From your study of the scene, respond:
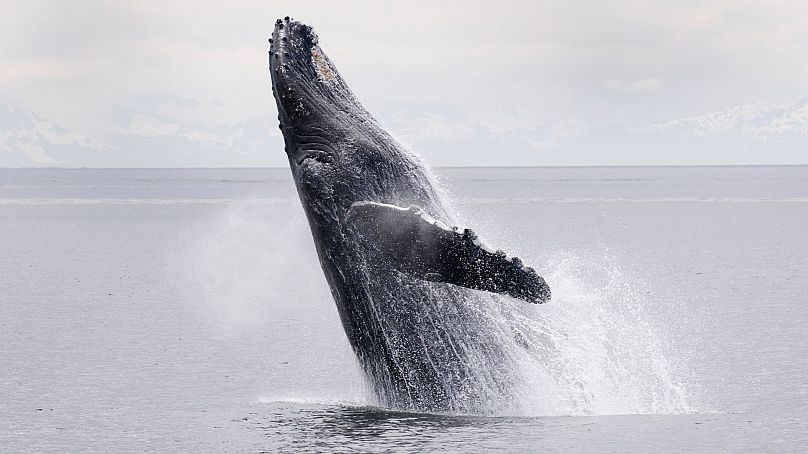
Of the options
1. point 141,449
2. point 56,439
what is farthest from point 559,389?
point 56,439

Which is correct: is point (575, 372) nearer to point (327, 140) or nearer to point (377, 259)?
point (377, 259)

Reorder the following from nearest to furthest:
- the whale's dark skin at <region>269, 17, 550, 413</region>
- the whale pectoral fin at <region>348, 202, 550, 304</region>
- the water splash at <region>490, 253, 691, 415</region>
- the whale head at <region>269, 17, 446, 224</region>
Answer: the whale pectoral fin at <region>348, 202, 550, 304</region> < the whale's dark skin at <region>269, 17, 550, 413</region> < the whale head at <region>269, 17, 446, 224</region> < the water splash at <region>490, 253, 691, 415</region>

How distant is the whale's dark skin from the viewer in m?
10.5

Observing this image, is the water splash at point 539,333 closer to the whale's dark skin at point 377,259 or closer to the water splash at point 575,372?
the water splash at point 575,372

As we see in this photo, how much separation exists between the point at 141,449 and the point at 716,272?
23.7 m

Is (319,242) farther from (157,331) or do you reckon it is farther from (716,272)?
(716,272)

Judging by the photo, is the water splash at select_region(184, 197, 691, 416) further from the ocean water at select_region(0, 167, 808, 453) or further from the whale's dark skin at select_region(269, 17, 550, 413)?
the whale's dark skin at select_region(269, 17, 550, 413)

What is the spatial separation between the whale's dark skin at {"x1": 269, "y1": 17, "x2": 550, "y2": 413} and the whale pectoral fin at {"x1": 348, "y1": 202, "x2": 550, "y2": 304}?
1.2 inches

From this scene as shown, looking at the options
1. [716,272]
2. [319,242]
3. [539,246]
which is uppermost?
[539,246]

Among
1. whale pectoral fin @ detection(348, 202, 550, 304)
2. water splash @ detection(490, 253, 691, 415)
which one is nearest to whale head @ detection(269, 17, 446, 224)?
whale pectoral fin @ detection(348, 202, 550, 304)

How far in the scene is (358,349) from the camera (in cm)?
1086

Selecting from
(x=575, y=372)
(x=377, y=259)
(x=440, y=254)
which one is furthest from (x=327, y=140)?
(x=575, y=372)

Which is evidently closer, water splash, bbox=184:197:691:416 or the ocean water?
the ocean water

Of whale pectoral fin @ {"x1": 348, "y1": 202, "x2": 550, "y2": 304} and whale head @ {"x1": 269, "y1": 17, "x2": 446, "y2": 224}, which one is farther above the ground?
whale head @ {"x1": 269, "y1": 17, "x2": 446, "y2": 224}
